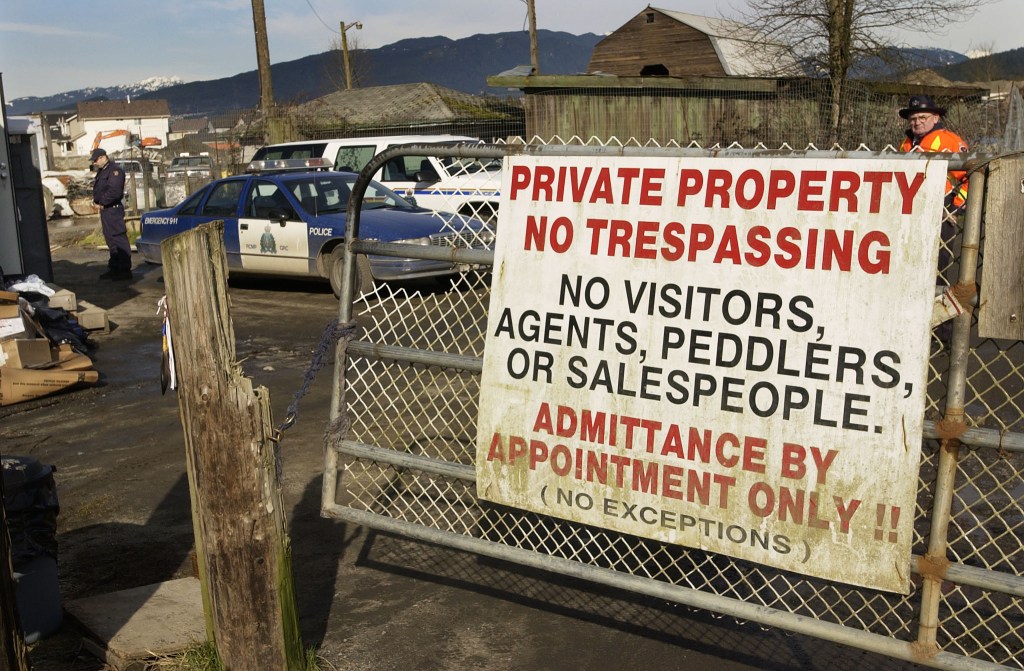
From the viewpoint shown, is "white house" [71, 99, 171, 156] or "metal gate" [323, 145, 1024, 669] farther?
"white house" [71, 99, 171, 156]

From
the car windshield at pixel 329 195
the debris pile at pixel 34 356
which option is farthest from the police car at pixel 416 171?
the debris pile at pixel 34 356

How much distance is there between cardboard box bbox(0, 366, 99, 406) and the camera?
8.22m

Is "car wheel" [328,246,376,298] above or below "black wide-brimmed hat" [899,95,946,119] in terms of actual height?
below

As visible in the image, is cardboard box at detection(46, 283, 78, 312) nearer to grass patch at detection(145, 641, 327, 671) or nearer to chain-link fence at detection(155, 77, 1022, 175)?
grass patch at detection(145, 641, 327, 671)

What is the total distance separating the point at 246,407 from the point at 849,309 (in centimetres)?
200

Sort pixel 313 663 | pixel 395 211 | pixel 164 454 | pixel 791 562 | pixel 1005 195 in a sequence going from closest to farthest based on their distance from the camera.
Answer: pixel 1005 195
pixel 791 562
pixel 313 663
pixel 164 454
pixel 395 211

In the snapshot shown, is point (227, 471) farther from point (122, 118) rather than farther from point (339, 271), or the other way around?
point (122, 118)

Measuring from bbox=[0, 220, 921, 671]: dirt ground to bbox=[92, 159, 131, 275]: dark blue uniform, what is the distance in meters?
8.39

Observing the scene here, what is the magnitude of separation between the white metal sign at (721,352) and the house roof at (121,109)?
478 feet

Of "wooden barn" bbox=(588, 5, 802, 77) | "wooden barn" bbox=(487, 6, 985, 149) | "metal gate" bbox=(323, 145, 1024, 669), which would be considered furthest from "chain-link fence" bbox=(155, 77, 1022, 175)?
"wooden barn" bbox=(588, 5, 802, 77)

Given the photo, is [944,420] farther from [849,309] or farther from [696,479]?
[696,479]

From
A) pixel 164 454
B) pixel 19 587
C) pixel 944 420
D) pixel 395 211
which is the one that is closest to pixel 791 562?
pixel 944 420

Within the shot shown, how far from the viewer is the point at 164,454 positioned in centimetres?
660

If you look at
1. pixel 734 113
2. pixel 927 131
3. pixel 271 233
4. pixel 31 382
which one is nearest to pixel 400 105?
pixel 734 113
